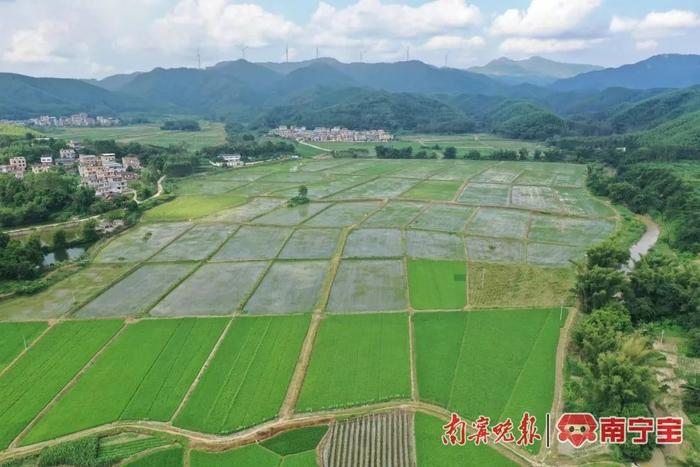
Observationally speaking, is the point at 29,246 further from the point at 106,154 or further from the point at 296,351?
the point at 106,154

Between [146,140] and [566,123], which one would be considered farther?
[566,123]

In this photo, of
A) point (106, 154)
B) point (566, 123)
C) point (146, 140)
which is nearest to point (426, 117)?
point (566, 123)

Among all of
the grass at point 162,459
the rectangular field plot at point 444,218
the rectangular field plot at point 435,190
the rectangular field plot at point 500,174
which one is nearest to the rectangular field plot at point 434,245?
the rectangular field plot at point 444,218

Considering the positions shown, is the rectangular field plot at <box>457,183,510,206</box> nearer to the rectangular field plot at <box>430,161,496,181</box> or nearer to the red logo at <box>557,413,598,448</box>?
the rectangular field plot at <box>430,161,496,181</box>

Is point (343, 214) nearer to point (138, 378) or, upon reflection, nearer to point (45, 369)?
point (138, 378)

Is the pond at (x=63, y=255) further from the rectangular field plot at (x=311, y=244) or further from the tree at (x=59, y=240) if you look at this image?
the rectangular field plot at (x=311, y=244)

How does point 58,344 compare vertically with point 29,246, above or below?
below
